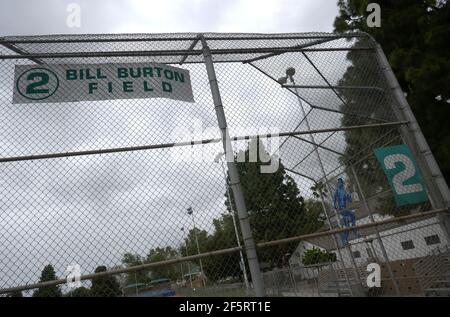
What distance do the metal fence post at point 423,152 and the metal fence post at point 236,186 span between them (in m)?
2.55

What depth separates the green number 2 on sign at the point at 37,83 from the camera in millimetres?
3286

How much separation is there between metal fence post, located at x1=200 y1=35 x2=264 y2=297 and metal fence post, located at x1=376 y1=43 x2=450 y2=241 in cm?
255

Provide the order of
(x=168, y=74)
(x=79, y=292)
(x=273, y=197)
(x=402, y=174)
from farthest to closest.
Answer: (x=273, y=197) → (x=402, y=174) → (x=168, y=74) → (x=79, y=292)

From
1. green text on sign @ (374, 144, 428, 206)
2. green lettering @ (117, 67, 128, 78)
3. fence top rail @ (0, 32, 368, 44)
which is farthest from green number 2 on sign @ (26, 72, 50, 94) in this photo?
green text on sign @ (374, 144, 428, 206)

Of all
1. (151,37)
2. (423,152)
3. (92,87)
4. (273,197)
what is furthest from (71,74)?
(423,152)

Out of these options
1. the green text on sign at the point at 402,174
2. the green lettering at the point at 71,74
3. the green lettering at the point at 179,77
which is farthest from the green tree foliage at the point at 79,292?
the green text on sign at the point at 402,174

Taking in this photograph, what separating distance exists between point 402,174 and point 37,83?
4.46 meters

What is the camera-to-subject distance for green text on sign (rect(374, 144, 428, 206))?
12.8ft

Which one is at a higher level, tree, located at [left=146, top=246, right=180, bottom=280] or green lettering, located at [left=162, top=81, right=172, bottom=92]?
green lettering, located at [left=162, top=81, right=172, bottom=92]

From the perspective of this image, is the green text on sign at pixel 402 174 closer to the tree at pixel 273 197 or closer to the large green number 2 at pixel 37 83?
the tree at pixel 273 197

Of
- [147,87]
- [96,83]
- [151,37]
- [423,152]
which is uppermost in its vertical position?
[151,37]

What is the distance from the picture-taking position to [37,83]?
3.33 meters

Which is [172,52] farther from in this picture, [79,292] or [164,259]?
[79,292]

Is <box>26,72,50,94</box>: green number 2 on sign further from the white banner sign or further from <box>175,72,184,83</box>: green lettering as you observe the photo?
<box>175,72,184,83</box>: green lettering
